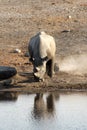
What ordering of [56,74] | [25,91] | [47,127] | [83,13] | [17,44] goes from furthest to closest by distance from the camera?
1. [83,13]
2. [17,44]
3. [56,74]
4. [25,91]
5. [47,127]

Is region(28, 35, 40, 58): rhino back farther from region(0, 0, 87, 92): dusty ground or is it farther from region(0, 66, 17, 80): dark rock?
region(0, 66, 17, 80): dark rock

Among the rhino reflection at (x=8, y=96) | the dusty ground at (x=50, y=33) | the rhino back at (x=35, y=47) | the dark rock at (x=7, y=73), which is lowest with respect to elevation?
the dusty ground at (x=50, y=33)

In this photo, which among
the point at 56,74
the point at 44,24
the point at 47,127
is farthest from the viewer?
the point at 44,24

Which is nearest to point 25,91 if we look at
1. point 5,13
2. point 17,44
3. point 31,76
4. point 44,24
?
point 31,76

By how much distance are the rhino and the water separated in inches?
60.8

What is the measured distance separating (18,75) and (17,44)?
5273mm

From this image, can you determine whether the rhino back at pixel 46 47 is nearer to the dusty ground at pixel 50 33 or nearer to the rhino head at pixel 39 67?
the rhino head at pixel 39 67

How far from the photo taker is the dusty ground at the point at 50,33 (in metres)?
27.1

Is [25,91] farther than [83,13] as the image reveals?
No

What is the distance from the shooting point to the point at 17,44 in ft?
107

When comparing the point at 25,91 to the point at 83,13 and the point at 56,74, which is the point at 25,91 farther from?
the point at 83,13

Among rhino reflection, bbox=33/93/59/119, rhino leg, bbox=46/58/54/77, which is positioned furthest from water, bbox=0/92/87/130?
rhino leg, bbox=46/58/54/77

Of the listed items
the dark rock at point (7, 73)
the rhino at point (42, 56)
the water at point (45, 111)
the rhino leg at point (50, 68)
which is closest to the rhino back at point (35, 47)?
the rhino at point (42, 56)

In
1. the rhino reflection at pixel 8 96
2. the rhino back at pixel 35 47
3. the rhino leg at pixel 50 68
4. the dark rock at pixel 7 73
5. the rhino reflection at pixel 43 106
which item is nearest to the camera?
the rhino reflection at pixel 43 106
